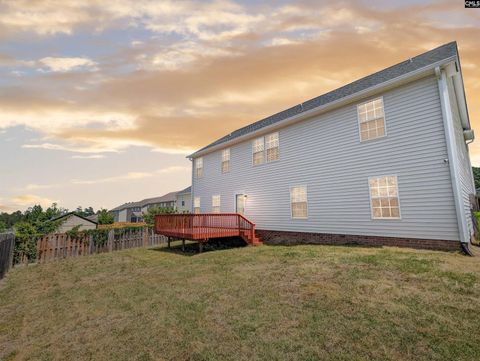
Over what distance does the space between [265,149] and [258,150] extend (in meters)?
0.62

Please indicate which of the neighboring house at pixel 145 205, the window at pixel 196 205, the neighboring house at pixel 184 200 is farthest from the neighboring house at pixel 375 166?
the neighboring house at pixel 145 205

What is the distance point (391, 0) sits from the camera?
27.6ft

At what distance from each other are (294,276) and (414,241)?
5.53 metres

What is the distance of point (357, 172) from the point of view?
10539mm

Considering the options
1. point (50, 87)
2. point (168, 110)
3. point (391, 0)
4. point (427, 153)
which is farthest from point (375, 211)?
point (50, 87)

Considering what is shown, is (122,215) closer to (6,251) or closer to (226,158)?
(226,158)

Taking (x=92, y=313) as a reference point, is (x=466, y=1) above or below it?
above

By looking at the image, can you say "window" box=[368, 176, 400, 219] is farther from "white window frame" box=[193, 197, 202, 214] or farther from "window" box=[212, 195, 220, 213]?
"white window frame" box=[193, 197, 202, 214]

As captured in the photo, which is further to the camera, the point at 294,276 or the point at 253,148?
the point at 253,148

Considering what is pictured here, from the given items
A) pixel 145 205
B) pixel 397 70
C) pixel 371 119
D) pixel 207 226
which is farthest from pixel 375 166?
pixel 145 205

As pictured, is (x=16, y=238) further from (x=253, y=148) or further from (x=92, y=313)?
(x=253, y=148)

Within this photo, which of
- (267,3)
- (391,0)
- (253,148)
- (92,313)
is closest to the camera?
(92,313)

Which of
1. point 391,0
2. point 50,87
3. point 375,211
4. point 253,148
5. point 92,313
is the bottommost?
point 92,313

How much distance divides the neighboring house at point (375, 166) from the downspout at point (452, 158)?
3 centimetres
